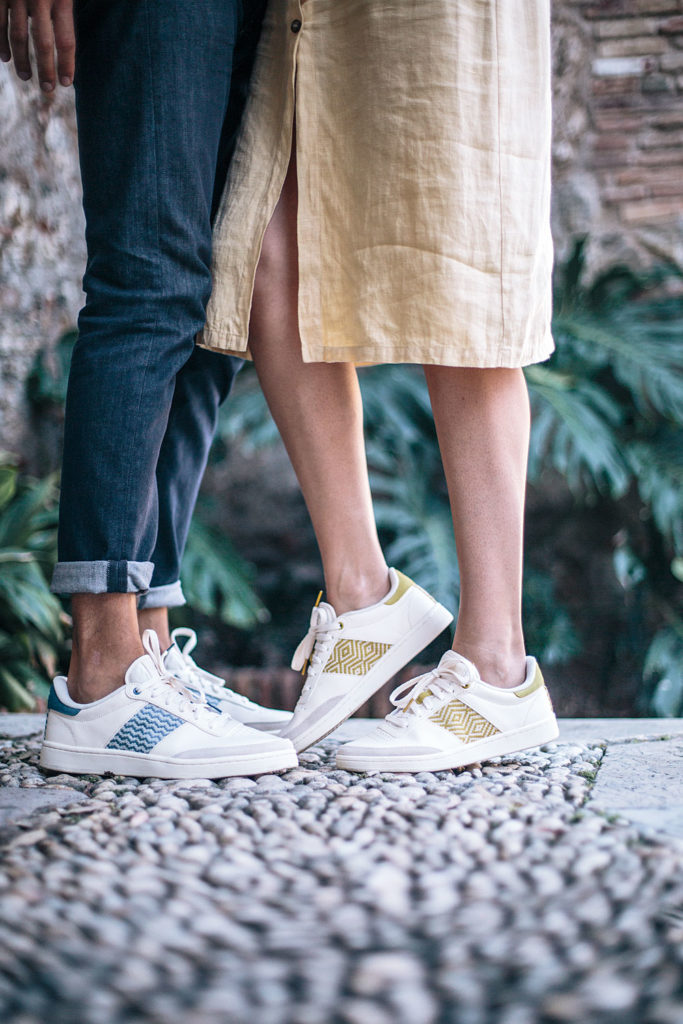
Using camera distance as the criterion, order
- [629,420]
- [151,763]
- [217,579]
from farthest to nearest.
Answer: [629,420] → [217,579] → [151,763]

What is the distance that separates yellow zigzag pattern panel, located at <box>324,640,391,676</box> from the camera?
1182mm

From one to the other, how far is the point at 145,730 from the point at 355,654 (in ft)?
0.96

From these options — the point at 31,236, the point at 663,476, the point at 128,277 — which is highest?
the point at 31,236

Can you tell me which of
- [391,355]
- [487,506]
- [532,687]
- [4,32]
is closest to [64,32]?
[4,32]

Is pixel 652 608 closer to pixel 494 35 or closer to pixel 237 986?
pixel 494 35

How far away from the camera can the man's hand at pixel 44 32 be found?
3.64 feet

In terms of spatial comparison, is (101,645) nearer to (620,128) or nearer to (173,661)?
(173,661)

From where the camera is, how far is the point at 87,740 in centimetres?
110

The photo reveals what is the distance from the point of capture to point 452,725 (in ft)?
3.64

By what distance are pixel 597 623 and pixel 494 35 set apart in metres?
2.24

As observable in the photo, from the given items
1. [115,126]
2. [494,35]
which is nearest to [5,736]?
[115,126]

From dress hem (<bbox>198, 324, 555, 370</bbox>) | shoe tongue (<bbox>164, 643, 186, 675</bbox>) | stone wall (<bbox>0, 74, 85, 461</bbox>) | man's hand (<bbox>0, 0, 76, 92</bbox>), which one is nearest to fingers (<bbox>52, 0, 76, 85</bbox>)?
man's hand (<bbox>0, 0, 76, 92</bbox>)

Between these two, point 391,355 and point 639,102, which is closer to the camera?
point 391,355

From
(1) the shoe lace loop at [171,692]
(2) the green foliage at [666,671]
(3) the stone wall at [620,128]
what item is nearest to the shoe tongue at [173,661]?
(1) the shoe lace loop at [171,692]
